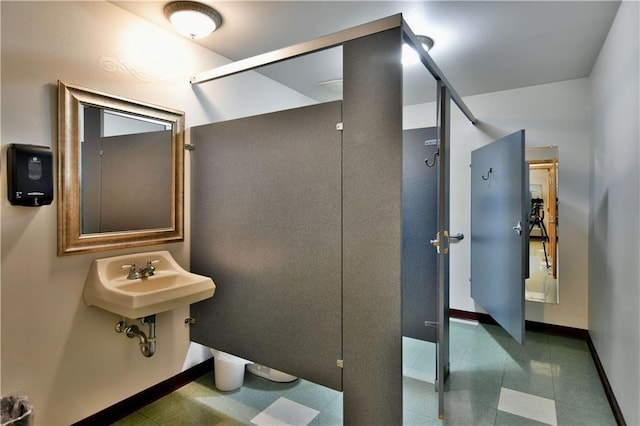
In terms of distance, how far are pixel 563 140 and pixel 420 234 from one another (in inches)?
72.7

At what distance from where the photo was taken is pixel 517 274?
2592 mm

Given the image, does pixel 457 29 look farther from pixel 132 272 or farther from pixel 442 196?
pixel 132 272

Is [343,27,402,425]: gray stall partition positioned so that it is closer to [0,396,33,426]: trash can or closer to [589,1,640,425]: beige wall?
[589,1,640,425]: beige wall

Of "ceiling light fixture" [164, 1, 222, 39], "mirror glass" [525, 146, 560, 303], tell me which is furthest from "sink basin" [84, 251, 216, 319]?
"mirror glass" [525, 146, 560, 303]

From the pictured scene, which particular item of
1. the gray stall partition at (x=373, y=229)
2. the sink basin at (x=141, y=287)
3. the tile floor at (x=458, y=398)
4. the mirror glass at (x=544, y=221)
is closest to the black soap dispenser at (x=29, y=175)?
the sink basin at (x=141, y=287)

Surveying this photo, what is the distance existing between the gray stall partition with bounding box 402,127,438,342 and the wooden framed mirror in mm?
1775

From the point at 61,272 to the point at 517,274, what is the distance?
10.0ft

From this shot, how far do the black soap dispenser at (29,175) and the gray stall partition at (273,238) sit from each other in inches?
34.5

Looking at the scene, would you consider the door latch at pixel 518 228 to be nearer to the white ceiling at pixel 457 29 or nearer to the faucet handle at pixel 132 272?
the white ceiling at pixel 457 29

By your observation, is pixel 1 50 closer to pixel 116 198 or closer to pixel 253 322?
pixel 116 198

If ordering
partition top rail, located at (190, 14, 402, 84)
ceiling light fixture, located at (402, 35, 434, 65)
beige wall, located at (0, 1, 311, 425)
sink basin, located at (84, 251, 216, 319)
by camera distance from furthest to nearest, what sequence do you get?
ceiling light fixture, located at (402, 35, 434, 65) < sink basin, located at (84, 251, 216, 319) < beige wall, located at (0, 1, 311, 425) < partition top rail, located at (190, 14, 402, 84)

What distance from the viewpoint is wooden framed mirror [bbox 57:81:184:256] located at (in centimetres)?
181

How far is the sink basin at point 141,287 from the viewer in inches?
68.3

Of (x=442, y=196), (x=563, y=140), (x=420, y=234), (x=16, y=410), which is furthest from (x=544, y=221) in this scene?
(x=16, y=410)
